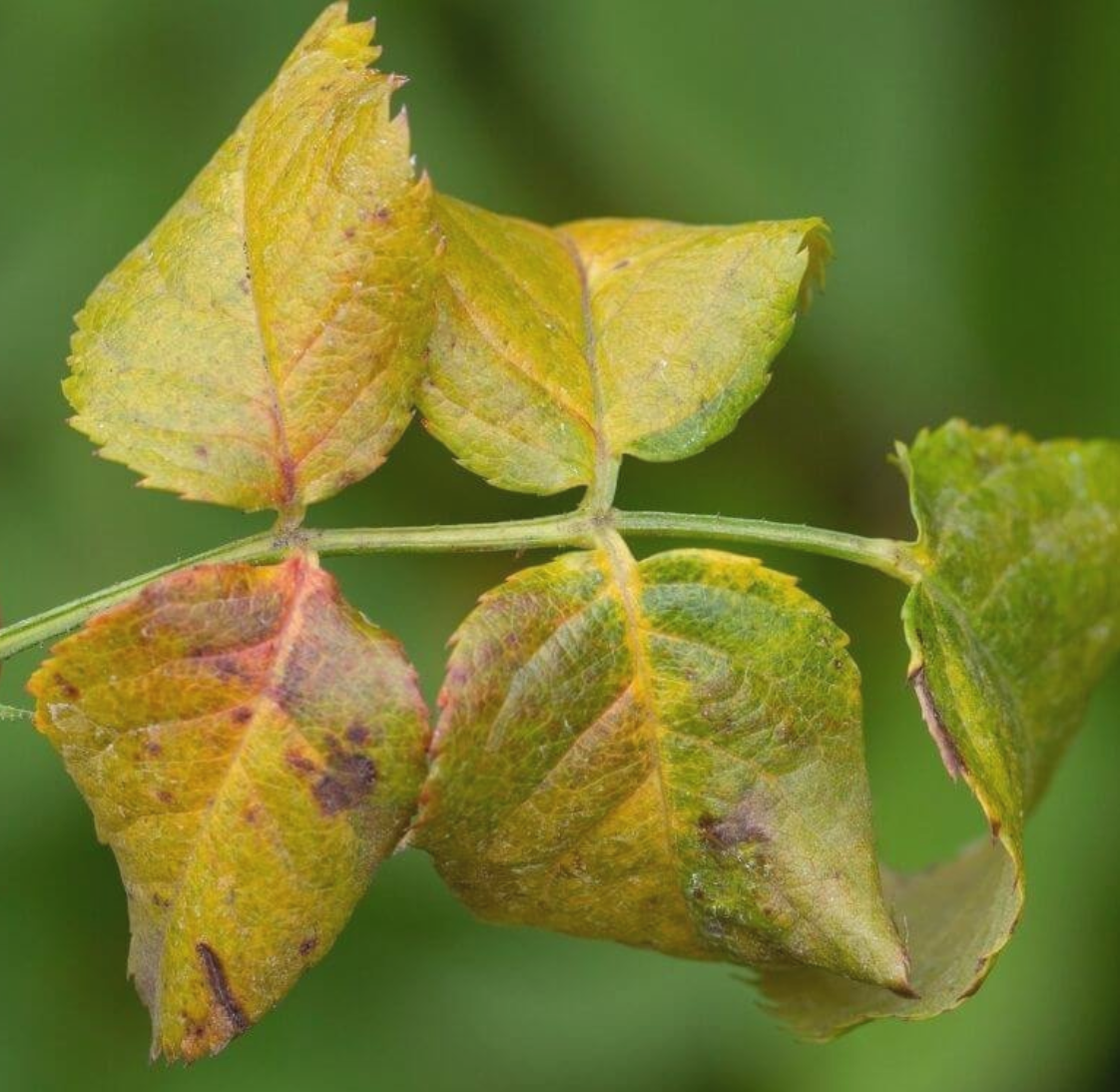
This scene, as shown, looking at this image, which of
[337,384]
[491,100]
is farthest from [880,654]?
[337,384]

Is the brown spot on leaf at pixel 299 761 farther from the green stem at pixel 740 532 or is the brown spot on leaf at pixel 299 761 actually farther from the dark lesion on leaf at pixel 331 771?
the green stem at pixel 740 532

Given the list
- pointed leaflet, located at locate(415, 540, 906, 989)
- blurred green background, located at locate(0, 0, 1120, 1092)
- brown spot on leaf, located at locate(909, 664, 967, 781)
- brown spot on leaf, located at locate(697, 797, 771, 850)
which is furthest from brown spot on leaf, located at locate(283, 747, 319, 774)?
blurred green background, located at locate(0, 0, 1120, 1092)

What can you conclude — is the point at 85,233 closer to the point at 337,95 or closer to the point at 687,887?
the point at 337,95

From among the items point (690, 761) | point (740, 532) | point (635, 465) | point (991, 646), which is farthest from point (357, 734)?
point (635, 465)

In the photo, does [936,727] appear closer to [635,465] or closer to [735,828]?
[735,828]

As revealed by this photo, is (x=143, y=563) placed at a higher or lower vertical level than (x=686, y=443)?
lower

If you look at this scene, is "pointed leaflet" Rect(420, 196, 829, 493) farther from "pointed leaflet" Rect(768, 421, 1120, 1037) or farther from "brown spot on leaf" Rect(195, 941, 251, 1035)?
"brown spot on leaf" Rect(195, 941, 251, 1035)
